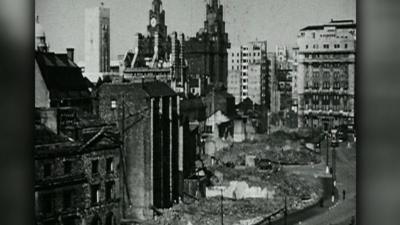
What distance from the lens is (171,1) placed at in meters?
3.16

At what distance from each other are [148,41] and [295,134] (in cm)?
76

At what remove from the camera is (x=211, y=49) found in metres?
3.15

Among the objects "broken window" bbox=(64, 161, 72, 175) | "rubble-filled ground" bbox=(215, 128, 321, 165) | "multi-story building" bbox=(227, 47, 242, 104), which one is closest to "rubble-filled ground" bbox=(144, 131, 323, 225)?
"rubble-filled ground" bbox=(215, 128, 321, 165)

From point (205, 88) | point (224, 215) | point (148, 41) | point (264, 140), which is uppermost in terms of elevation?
point (148, 41)

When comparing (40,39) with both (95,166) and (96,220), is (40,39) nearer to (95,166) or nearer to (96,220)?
(95,166)

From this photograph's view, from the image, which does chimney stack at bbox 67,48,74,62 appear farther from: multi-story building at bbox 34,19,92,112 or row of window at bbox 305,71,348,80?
row of window at bbox 305,71,348,80

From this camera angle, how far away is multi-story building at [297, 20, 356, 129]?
3.03m

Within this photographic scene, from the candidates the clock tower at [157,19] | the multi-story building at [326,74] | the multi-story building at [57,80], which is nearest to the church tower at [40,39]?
the multi-story building at [57,80]

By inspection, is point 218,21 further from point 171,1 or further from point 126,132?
point 126,132

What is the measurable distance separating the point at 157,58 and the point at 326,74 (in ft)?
2.43

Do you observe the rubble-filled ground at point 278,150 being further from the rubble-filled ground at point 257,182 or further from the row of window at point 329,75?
the row of window at point 329,75

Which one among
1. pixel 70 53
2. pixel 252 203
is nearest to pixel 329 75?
pixel 252 203
